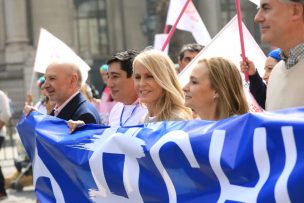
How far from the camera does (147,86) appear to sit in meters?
4.56

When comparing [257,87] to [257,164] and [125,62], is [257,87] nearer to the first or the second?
[125,62]

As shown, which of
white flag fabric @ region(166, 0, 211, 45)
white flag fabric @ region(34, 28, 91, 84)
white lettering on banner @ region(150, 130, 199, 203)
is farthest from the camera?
white flag fabric @ region(166, 0, 211, 45)

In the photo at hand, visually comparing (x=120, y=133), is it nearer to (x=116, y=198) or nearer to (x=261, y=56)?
(x=116, y=198)

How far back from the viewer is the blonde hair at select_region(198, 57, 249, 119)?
155 inches

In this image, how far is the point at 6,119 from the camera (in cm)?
1127

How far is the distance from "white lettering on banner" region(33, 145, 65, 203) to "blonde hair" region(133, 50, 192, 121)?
77 cm

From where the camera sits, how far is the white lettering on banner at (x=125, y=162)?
3916mm

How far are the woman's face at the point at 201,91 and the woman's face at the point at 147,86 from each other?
0.54 meters

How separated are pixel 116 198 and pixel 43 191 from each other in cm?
92

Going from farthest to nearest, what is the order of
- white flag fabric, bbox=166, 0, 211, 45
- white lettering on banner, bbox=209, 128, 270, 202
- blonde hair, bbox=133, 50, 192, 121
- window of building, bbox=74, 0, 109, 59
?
window of building, bbox=74, 0, 109, 59
white flag fabric, bbox=166, 0, 211, 45
blonde hair, bbox=133, 50, 192, 121
white lettering on banner, bbox=209, 128, 270, 202

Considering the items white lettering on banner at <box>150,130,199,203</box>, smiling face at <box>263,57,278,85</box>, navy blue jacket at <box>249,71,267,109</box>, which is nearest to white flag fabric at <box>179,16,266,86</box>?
smiling face at <box>263,57,278,85</box>

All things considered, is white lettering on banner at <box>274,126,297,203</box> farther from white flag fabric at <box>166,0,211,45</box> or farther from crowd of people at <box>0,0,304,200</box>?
white flag fabric at <box>166,0,211,45</box>

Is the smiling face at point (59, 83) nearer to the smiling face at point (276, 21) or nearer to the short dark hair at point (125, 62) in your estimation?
the short dark hair at point (125, 62)

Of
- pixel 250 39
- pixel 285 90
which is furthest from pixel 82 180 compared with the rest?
pixel 250 39
